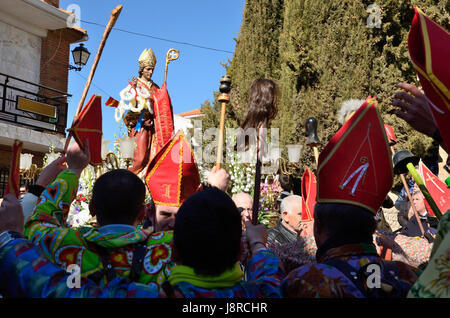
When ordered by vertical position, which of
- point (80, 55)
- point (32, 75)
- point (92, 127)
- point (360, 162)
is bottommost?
point (360, 162)

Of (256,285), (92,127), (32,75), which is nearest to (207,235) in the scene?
(256,285)

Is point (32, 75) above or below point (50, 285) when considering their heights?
above

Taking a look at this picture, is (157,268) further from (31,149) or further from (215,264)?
(31,149)

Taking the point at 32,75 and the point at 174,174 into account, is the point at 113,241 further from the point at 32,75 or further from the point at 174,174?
→ the point at 32,75

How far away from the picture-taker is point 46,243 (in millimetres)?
1725

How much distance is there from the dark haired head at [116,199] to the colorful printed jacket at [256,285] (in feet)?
1.75

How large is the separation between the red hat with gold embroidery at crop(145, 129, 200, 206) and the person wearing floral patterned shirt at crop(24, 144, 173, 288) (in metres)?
0.84

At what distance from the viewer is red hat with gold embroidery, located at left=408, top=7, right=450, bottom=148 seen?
122cm

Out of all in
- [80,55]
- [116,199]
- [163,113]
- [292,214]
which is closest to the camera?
[116,199]

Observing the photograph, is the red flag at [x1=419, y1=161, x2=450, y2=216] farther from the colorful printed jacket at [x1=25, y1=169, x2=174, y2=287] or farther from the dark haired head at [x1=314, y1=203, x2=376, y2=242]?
the colorful printed jacket at [x1=25, y1=169, x2=174, y2=287]

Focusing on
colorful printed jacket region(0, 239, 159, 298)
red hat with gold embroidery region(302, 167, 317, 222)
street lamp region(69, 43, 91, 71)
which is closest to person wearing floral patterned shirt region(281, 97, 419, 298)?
colorful printed jacket region(0, 239, 159, 298)

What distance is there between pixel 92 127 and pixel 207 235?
63.6 inches

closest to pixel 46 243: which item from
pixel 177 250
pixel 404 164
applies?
pixel 177 250

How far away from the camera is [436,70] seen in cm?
123
